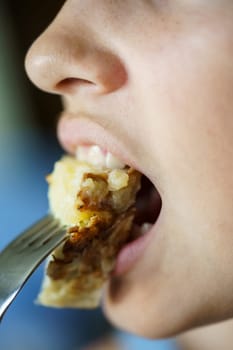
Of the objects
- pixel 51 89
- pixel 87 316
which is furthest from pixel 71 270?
pixel 87 316

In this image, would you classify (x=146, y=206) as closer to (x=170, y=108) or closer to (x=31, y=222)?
(x=170, y=108)

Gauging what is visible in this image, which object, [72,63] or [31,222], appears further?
[31,222]

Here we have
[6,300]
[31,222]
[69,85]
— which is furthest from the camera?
[31,222]

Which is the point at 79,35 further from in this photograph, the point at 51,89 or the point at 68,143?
the point at 68,143

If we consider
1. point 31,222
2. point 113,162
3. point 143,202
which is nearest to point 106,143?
point 113,162

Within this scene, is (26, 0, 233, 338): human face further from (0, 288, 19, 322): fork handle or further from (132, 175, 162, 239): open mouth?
(0, 288, 19, 322): fork handle

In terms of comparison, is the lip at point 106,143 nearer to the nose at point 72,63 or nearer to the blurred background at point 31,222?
the nose at point 72,63
